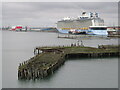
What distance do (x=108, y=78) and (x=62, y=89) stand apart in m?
5.02

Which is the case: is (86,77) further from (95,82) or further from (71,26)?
(71,26)

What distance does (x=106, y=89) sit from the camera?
55.1 ft

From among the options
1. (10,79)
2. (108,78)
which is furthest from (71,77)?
(10,79)

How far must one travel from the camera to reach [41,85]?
17.5m

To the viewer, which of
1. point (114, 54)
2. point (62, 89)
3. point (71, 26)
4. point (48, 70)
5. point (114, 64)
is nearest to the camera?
point (62, 89)

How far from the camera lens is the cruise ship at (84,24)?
257 feet

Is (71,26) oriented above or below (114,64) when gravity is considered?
above

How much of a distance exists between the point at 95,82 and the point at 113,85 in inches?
57.3

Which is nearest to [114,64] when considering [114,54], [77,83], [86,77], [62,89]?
[114,54]

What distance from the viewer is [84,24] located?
91.6 m

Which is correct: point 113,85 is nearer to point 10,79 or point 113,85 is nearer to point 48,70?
point 48,70

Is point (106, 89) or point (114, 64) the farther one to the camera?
point (114, 64)

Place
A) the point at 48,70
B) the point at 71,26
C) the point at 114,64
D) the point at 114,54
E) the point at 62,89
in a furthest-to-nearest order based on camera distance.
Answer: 1. the point at 71,26
2. the point at 114,54
3. the point at 114,64
4. the point at 48,70
5. the point at 62,89

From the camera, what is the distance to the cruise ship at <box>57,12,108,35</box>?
78.2 meters
